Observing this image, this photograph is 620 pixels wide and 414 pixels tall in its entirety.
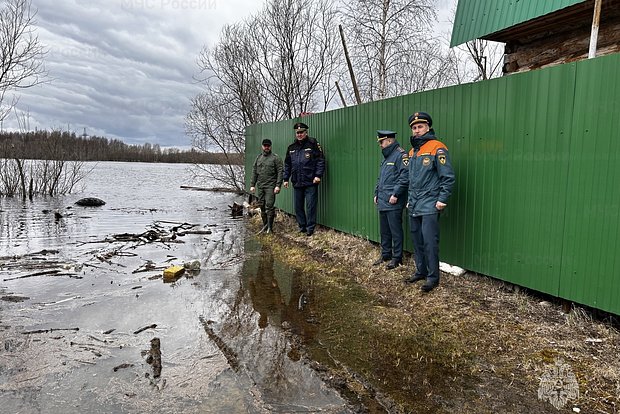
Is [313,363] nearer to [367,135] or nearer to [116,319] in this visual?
[116,319]

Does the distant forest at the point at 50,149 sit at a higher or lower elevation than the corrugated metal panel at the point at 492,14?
lower

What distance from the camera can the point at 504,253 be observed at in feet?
14.2

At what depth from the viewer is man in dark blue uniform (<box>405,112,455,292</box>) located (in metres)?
4.40

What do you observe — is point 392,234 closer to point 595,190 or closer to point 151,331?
point 595,190

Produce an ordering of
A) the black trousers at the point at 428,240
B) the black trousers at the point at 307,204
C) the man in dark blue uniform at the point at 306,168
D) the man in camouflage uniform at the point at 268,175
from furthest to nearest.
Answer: the man in camouflage uniform at the point at 268,175
the black trousers at the point at 307,204
the man in dark blue uniform at the point at 306,168
the black trousers at the point at 428,240

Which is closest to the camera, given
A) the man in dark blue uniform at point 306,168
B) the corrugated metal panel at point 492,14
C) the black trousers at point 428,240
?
the black trousers at point 428,240

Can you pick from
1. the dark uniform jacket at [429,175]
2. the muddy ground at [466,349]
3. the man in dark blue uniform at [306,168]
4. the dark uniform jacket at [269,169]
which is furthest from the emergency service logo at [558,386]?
the dark uniform jacket at [269,169]

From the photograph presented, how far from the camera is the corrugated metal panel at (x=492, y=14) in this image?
5.22 metres

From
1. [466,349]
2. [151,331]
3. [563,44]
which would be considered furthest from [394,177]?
[151,331]

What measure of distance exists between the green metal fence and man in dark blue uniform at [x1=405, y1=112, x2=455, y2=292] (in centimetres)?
43

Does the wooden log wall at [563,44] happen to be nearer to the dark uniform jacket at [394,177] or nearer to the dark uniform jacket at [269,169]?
the dark uniform jacket at [394,177]

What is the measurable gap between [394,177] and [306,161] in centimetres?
261

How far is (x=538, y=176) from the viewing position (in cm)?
394

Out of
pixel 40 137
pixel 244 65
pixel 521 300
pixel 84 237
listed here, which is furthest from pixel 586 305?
pixel 40 137
